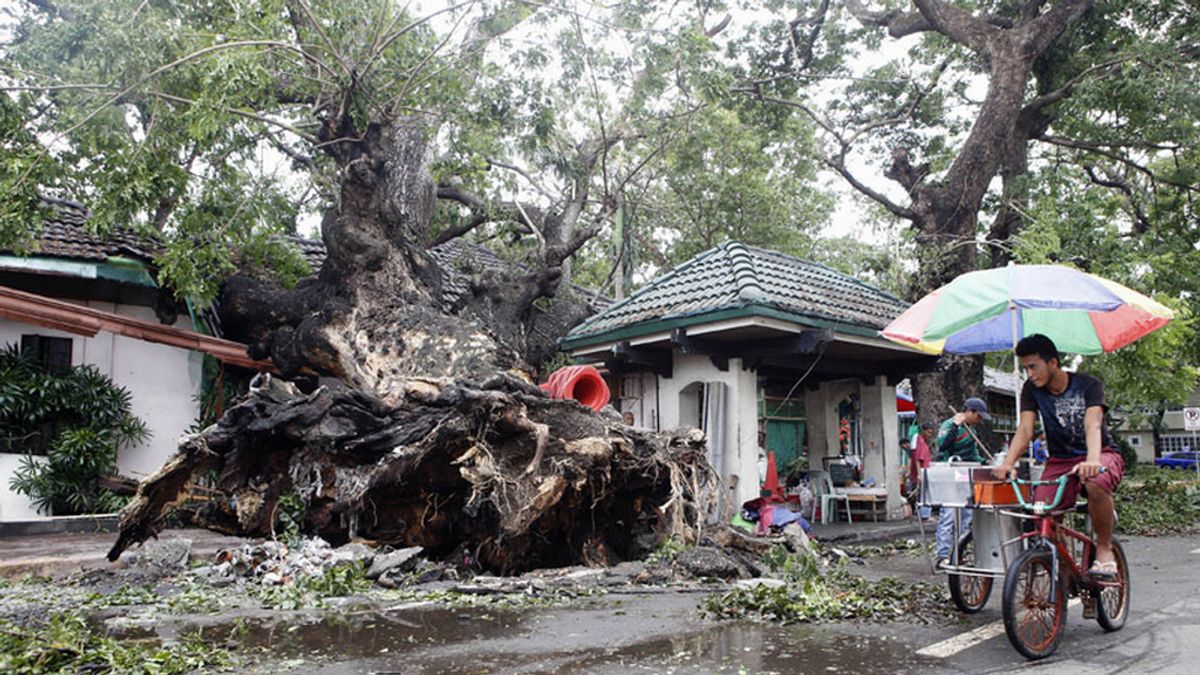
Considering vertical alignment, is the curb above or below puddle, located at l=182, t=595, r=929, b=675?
above

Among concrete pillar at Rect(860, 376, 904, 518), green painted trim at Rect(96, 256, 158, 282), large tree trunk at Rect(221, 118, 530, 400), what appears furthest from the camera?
concrete pillar at Rect(860, 376, 904, 518)

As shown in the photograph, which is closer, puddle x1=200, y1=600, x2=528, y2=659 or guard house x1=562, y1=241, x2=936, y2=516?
puddle x1=200, y1=600, x2=528, y2=659

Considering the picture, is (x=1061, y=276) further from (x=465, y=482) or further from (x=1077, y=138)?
(x=1077, y=138)

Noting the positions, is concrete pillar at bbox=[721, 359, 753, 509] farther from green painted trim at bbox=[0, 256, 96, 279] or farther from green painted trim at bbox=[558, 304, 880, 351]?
green painted trim at bbox=[0, 256, 96, 279]

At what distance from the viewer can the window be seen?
42.6ft

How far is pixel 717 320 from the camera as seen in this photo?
424 inches

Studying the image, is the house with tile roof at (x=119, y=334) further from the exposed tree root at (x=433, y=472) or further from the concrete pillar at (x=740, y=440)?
the concrete pillar at (x=740, y=440)

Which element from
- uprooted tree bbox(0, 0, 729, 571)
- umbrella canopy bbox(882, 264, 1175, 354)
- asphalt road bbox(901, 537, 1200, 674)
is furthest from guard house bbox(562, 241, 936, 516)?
asphalt road bbox(901, 537, 1200, 674)

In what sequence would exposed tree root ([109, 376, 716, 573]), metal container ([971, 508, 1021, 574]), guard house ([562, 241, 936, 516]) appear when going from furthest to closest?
guard house ([562, 241, 936, 516]), exposed tree root ([109, 376, 716, 573]), metal container ([971, 508, 1021, 574])

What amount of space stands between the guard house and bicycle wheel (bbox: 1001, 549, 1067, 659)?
5585mm

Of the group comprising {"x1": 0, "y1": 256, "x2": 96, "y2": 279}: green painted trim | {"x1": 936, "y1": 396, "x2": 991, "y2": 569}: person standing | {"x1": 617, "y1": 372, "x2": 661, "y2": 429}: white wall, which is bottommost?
{"x1": 936, "y1": 396, "x2": 991, "y2": 569}: person standing

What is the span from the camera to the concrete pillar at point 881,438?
1359 cm

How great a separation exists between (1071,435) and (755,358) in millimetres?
6029

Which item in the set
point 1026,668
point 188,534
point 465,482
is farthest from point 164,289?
point 1026,668
